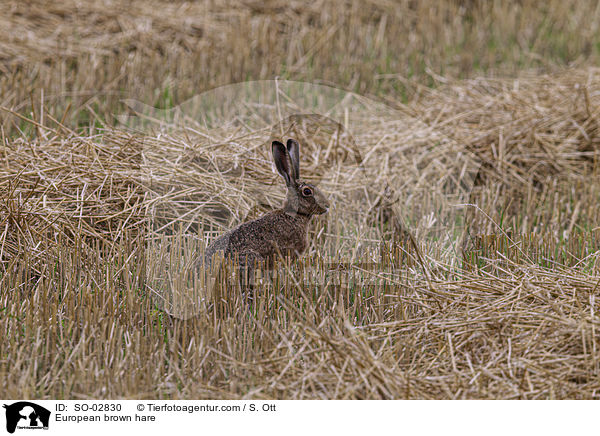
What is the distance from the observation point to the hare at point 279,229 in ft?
10.9

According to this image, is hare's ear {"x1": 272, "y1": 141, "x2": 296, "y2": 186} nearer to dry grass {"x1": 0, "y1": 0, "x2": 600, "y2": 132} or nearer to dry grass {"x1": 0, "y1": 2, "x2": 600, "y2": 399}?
dry grass {"x1": 0, "y1": 2, "x2": 600, "y2": 399}

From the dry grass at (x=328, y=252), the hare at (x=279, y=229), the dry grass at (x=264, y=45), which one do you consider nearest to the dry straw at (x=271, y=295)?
the dry grass at (x=328, y=252)

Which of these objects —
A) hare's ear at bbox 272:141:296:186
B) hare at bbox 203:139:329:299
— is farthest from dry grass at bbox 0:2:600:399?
hare's ear at bbox 272:141:296:186

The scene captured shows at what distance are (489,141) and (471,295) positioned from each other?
8.76 feet

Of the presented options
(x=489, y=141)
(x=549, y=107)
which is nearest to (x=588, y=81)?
(x=549, y=107)

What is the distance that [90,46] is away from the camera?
8.02m

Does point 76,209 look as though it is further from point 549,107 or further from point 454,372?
point 549,107

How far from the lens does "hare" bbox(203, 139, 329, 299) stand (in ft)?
10.9
